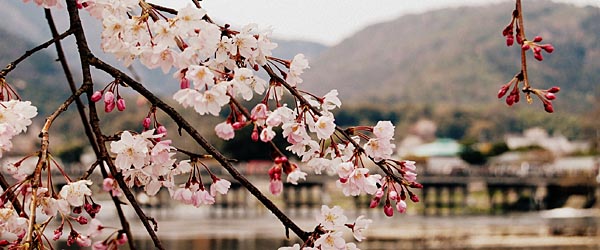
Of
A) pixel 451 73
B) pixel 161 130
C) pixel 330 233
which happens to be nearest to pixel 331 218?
pixel 330 233

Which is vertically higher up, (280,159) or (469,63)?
(469,63)

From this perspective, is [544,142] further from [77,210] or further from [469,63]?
[77,210]

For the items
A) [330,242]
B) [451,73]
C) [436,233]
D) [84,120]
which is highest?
[451,73]

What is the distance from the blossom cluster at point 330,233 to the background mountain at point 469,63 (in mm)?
111078

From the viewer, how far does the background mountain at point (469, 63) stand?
5079 inches

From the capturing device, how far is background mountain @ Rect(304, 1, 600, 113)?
129 metres

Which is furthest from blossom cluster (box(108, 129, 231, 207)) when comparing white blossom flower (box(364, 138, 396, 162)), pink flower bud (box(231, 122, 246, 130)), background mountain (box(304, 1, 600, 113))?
background mountain (box(304, 1, 600, 113))

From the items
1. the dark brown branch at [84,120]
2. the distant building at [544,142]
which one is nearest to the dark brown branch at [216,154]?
the dark brown branch at [84,120]

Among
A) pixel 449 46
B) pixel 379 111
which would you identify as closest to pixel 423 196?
pixel 379 111

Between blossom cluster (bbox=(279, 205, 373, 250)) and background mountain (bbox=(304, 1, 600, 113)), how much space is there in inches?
4373

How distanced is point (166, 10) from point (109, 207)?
4909cm

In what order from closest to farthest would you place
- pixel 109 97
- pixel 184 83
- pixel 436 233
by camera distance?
pixel 184 83 → pixel 109 97 → pixel 436 233

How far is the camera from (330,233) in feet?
3.74

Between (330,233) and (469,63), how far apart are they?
149325 millimetres
